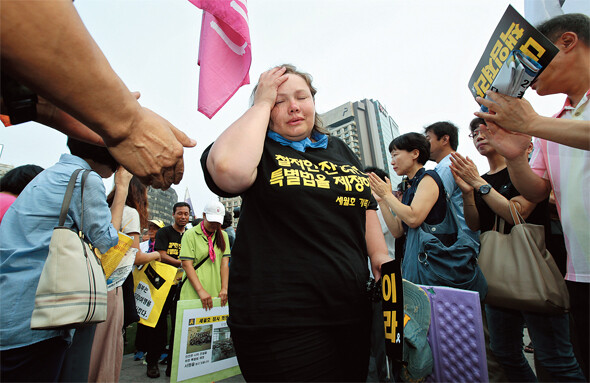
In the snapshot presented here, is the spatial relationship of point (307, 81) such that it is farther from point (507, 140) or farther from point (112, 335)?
point (112, 335)

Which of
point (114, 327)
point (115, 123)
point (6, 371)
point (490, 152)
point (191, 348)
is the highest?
point (490, 152)

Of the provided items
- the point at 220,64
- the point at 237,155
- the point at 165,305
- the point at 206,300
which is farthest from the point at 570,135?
the point at 165,305

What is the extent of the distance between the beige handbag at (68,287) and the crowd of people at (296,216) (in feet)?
0.82

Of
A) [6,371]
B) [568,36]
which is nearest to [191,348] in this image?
[6,371]

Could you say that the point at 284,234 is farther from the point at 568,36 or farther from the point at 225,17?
the point at 225,17

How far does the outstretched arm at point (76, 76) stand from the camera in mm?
554

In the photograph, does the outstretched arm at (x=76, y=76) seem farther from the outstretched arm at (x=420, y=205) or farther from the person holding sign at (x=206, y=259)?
the person holding sign at (x=206, y=259)

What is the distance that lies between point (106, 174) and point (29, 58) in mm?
1734

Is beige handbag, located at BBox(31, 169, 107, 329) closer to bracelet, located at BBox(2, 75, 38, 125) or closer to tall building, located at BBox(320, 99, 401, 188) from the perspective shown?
bracelet, located at BBox(2, 75, 38, 125)

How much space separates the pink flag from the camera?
251 cm

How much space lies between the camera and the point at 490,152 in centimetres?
284

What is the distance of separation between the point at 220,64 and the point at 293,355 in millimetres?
2455

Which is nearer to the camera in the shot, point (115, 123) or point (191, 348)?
→ point (115, 123)

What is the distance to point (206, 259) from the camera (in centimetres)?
388
